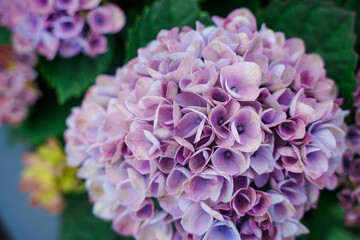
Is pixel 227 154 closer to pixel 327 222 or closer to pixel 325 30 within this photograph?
pixel 325 30

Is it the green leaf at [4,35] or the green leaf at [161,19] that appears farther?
the green leaf at [4,35]

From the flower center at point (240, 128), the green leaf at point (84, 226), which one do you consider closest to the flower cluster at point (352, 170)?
the flower center at point (240, 128)

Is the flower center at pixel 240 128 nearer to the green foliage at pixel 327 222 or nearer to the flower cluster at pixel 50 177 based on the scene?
the green foliage at pixel 327 222

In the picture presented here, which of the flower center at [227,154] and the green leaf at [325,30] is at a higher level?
the green leaf at [325,30]

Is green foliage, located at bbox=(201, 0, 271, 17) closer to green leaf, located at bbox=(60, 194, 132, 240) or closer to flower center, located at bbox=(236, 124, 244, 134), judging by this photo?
flower center, located at bbox=(236, 124, 244, 134)

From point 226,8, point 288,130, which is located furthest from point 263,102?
point 226,8

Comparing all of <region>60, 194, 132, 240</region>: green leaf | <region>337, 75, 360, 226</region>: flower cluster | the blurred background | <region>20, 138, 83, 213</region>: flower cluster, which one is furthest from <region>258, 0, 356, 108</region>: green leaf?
the blurred background
